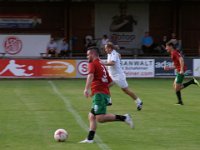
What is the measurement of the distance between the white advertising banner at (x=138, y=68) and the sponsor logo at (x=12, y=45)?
313 inches

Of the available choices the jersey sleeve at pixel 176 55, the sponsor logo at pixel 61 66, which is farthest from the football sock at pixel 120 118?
the sponsor logo at pixel 61 66

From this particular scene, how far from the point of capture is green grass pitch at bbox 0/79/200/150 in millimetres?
11242

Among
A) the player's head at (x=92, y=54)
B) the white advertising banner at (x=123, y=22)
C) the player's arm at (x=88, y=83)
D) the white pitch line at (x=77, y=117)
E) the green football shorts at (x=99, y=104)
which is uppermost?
the white advertising banner at (x=123, y=22)

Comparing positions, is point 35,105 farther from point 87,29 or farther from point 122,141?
point 87,29

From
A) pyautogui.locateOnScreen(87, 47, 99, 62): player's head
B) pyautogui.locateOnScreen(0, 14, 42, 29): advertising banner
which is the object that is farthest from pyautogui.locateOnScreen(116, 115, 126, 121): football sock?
pyautogui.locateOnScreen(0, 14, 42, 29): advertising banner

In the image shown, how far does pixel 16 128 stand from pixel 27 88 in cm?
1178

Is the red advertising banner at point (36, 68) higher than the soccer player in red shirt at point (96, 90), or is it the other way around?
the soccer player in red shirt at point (96, 90)

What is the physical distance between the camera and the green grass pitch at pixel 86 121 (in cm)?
1124

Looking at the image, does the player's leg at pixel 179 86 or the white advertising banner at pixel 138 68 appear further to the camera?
the white advertising banner at pixel 138 68

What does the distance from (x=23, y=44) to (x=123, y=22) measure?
7711 mm

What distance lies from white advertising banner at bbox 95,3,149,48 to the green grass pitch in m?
16.6

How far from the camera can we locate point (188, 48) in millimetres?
40812

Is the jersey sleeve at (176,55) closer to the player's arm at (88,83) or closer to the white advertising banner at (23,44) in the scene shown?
the player's arm at (88,83)

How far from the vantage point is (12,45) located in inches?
1428
